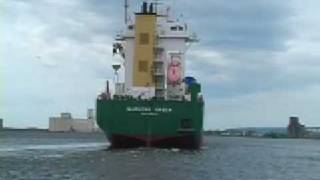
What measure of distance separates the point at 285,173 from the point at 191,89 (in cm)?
Answer: 2135

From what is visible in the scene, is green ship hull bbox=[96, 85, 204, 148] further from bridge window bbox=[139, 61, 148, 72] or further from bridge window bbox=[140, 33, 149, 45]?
bridge window bbox=[140, 33, 149, 45]

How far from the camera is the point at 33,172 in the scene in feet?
148

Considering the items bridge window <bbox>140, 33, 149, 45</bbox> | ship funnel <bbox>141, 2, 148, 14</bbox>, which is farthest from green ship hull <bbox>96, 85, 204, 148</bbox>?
ship funnel <bbox>141, 2, 148, 14</bbox>

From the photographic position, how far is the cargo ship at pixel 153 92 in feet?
221

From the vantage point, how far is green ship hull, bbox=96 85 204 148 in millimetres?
67250

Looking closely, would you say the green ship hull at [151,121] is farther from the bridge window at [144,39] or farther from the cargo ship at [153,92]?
the bridge window at [144,39]

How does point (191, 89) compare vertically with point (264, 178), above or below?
above

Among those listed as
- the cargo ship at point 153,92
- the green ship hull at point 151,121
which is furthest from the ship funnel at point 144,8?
the green ship hull at point 151,121

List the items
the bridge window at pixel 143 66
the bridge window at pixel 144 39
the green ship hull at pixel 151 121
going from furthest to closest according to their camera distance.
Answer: the bridge window at pixel 144 39, the bridge window at pixel 143 66, the green ship hull at pixel 151 121

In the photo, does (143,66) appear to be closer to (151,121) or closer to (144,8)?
(144,8)

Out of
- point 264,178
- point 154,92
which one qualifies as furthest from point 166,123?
point 264,178

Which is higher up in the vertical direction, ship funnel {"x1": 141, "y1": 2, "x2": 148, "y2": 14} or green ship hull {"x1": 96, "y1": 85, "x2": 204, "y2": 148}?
ship funnel {"x1": 141, "y1": 2, "x2": 148, "y2": 14}

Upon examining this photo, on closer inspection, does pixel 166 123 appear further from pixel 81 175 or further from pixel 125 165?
pixel 81 175

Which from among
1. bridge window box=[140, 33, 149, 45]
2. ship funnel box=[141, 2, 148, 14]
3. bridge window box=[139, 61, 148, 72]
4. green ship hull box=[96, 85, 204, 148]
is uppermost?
ship funnel box=[141, 2, 148, 14]
